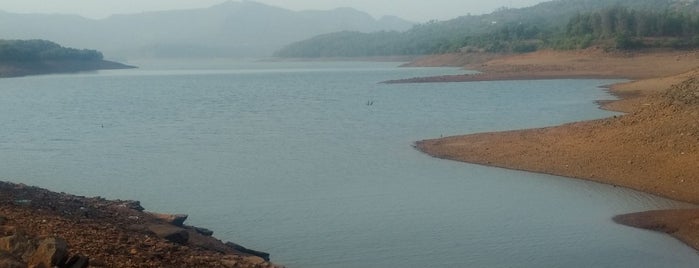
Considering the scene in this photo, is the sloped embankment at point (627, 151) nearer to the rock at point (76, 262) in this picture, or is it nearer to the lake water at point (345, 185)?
the lake water at point (345, 185)

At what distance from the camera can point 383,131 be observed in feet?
79.0

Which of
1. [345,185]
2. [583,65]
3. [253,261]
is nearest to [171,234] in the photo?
[253,261]

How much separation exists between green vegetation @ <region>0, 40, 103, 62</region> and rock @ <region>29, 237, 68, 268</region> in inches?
2930

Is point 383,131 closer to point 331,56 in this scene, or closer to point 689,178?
point 689,178

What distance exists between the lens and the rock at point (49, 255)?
5.43 metres

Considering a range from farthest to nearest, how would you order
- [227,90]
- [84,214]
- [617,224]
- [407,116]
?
[227,90] < [407,116] < [617,224] < [84,214]

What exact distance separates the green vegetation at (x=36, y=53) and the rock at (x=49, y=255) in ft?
244

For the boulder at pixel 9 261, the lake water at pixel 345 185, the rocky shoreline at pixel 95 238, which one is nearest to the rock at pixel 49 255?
the rocky shoreline at pixel 95 238

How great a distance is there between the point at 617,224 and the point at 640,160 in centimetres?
395

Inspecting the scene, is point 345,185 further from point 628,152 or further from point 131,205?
point 628,152

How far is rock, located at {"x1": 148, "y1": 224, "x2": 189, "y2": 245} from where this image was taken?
857 cm

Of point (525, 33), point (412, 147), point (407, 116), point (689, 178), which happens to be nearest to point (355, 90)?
point (407, 116)

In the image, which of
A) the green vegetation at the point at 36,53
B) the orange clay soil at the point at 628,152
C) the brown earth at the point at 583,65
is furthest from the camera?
the green vegetation at the point at 36,53

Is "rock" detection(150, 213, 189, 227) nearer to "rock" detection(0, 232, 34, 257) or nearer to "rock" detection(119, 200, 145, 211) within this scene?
"rock" detection(119, 200, 145, 211)
